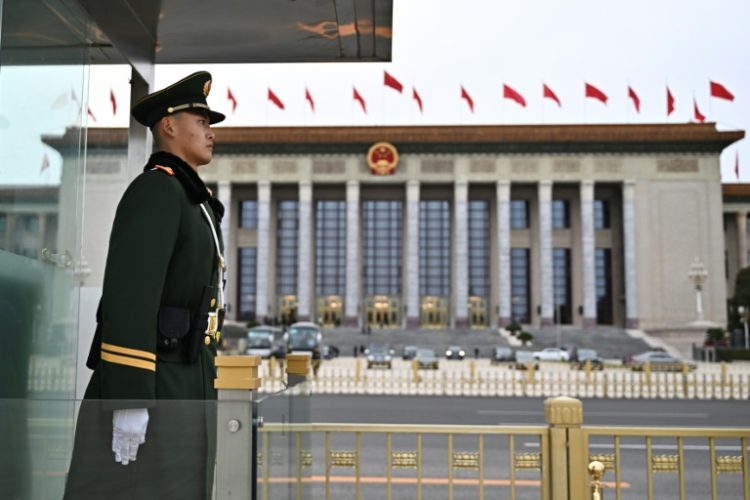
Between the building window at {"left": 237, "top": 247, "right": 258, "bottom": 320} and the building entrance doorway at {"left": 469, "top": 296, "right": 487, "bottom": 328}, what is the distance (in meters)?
17.0

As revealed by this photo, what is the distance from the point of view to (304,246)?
5622 centimetres

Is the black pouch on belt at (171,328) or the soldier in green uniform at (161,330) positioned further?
the black pouch on belt at (171,328)

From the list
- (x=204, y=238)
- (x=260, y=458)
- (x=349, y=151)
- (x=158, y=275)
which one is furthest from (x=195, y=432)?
(x=349, y=151)

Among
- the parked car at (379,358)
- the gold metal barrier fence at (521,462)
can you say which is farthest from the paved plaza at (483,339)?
the gold metal barrier fence at (521,462)

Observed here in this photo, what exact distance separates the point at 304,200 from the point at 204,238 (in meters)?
53.3

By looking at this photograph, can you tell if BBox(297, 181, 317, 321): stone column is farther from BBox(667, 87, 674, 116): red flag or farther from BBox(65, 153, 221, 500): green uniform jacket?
BBox(65, 153, 221, 500): green uniform jacket

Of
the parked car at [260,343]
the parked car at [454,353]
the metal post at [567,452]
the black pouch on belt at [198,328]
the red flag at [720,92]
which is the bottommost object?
the parked car at [454,353]

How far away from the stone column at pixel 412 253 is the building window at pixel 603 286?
1401cm

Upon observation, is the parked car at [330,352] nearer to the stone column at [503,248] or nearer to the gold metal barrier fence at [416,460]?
the stone column at [503,248]

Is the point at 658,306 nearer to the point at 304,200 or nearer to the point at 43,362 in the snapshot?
the point at 304,200

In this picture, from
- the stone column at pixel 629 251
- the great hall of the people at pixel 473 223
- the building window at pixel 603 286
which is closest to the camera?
the stone column at pixel 629 251

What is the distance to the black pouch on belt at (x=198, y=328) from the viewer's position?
282 cm

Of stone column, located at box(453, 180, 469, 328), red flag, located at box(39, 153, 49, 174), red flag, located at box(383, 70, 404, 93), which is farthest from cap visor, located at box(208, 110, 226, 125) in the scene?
stone column, located at box(453, 180, 469, 328)

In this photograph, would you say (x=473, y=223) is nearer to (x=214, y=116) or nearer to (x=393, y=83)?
(x=393, y=83)
